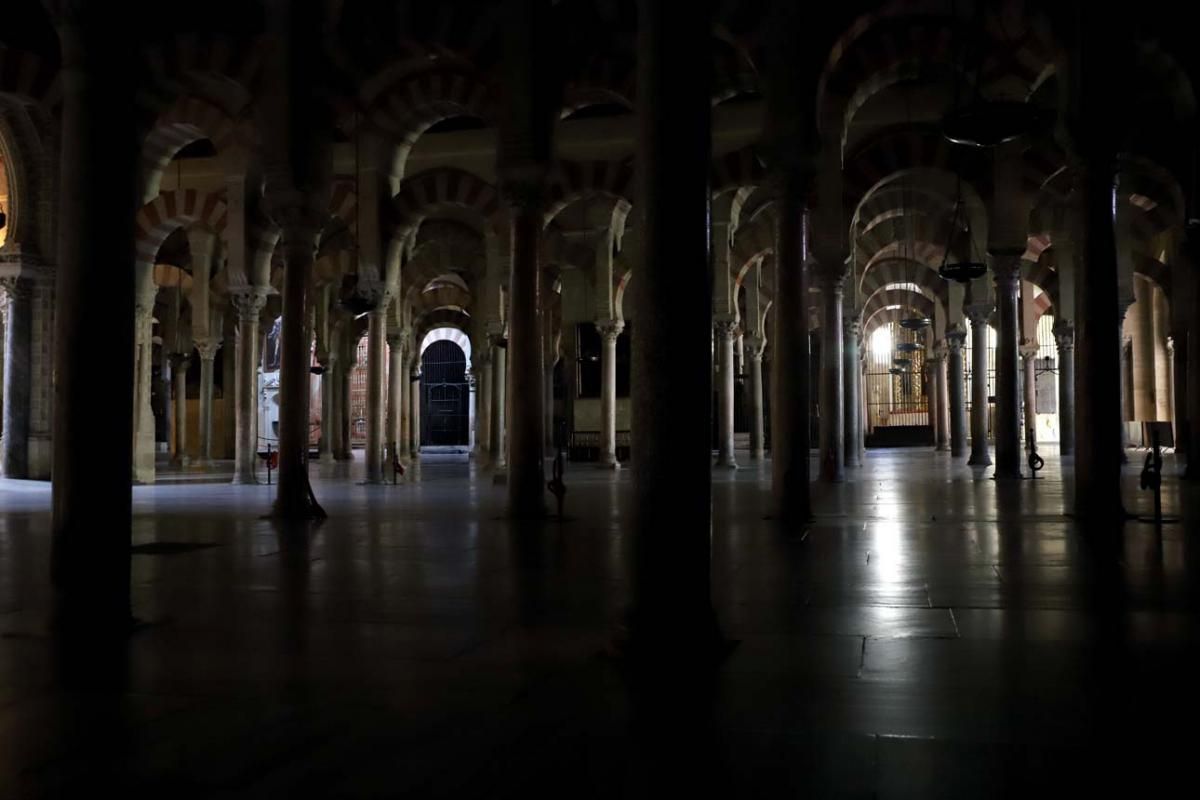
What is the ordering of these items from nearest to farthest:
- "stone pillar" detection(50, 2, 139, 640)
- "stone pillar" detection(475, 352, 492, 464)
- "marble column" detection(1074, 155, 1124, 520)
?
1. "stone pillar" detection(50, 2, 139, 640)
2. "marble column" detection(1074, 155, 1124, 520)
3. "stone pillar" detection(475, 352, 492, 464)

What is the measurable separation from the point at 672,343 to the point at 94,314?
222cm

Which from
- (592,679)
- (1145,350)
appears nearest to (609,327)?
(592,679)

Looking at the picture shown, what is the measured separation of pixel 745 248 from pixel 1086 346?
10.2m

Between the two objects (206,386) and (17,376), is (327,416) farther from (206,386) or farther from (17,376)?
(17,376)

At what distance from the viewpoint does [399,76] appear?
32.2 feet

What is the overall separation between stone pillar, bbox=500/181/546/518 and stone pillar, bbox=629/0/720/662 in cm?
447

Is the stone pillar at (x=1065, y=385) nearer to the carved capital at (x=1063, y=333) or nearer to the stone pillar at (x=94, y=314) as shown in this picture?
the carved capital at (x=1063, y=333)

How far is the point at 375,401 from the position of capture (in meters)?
13.2

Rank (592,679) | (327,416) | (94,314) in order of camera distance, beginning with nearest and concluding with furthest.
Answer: (592,679) < (94,314) < (327,416)

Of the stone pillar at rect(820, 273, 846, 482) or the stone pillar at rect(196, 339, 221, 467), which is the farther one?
the stone pillar at rect(196, 339, 221, 467)

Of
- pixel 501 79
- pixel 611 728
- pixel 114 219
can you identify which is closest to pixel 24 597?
pixel 114 219

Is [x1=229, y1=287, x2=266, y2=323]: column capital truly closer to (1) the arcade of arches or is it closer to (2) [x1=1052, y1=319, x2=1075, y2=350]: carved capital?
(1) the arcade of arches

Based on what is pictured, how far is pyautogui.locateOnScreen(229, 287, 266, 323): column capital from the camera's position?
12062 millimetres

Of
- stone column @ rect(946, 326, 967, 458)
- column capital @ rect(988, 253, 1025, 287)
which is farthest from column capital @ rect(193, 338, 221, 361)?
stone column @ rect(946, 326, 967, 458)
